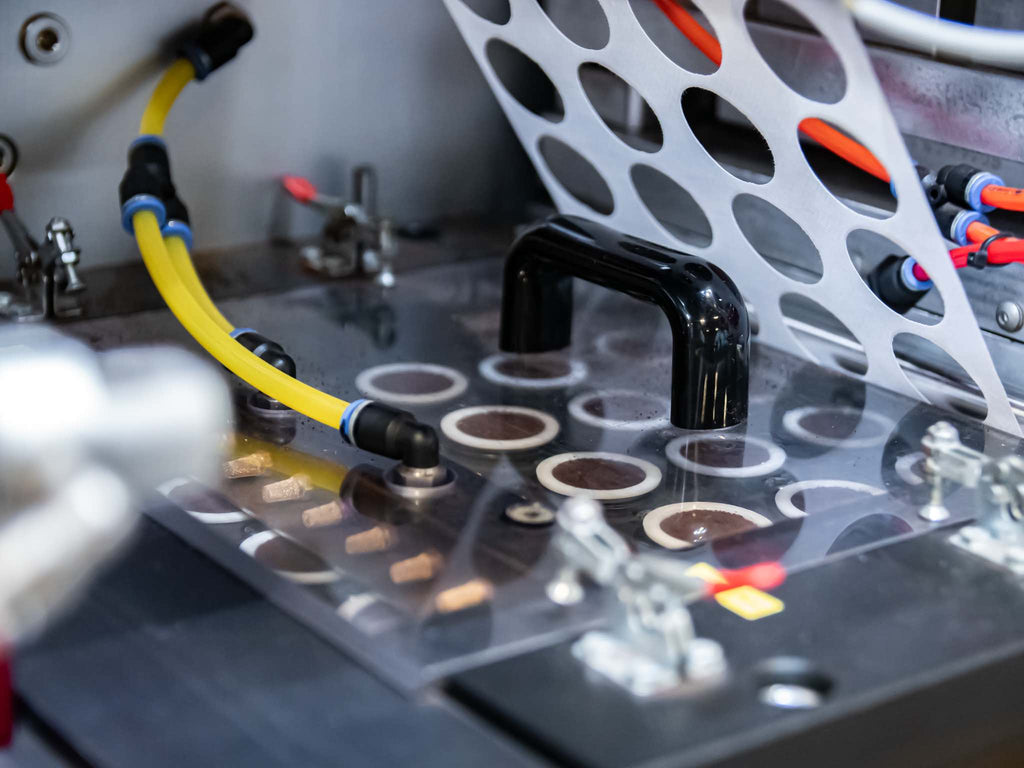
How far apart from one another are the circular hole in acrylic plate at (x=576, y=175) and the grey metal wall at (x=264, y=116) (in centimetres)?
12

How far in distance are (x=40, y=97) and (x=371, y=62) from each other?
34 centimetres

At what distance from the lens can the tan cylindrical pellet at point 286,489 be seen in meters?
0.90

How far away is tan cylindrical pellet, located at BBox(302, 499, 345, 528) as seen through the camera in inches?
34.2

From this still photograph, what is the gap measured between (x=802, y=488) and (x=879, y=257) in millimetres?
289

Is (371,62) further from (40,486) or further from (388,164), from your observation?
(40,486)

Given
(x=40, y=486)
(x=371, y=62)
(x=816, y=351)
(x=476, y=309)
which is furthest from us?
(x=371, y=62)

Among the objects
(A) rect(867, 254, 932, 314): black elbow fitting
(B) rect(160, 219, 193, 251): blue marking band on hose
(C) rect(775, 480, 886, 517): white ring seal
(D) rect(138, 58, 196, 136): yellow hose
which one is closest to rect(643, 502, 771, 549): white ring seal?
(C) rect(775, 480, 886, 517): white ring seal

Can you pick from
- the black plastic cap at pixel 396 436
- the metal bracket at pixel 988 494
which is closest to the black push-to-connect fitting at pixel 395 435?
the black plastic cap at pixel 396 436

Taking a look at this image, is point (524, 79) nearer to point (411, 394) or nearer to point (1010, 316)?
point (411, 394)

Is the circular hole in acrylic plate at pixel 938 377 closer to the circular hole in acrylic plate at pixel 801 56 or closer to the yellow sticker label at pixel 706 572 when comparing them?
the circular hole in acrylic plate at pixel 801 56

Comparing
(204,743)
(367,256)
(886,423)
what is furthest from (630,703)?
(367,256)

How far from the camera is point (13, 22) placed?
3.98 feet

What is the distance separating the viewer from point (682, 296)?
3.24 feet

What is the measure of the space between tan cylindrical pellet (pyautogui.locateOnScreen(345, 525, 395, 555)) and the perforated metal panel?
39cm
